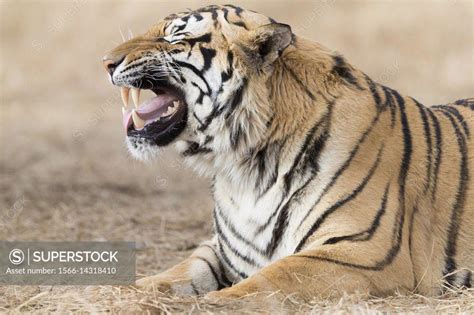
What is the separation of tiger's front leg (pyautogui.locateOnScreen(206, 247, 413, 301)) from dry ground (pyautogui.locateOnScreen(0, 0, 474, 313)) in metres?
0.08

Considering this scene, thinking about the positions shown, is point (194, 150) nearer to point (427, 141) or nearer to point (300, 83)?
point (300, 83)

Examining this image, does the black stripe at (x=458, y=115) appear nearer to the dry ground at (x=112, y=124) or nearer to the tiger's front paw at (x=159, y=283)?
the dry ground at (x=112, y=124)

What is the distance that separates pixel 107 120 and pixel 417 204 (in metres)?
7.82

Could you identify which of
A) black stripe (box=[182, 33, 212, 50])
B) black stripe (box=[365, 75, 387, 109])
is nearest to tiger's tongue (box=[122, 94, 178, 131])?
black stripe (box=[182, 33, 212, 50])

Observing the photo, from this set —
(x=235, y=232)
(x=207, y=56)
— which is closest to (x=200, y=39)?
(x=207, y=56)

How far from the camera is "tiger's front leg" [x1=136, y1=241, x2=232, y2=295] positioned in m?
5.06

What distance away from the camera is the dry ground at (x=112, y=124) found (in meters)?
4.57

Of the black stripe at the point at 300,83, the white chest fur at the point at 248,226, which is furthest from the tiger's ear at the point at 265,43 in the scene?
the white chest fur at the point at 248,226

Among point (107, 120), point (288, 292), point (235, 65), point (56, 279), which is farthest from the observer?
point (107, 120)

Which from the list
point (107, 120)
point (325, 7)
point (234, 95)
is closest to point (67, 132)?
point (107, 120)

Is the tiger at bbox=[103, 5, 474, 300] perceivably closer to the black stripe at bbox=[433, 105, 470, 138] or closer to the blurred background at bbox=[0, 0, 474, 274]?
the black stripe at bbox=[433, 105, 470, 138]

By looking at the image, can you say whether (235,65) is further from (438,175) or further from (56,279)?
(56,279)

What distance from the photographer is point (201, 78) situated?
4.83 metres

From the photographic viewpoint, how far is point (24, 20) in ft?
48.9
